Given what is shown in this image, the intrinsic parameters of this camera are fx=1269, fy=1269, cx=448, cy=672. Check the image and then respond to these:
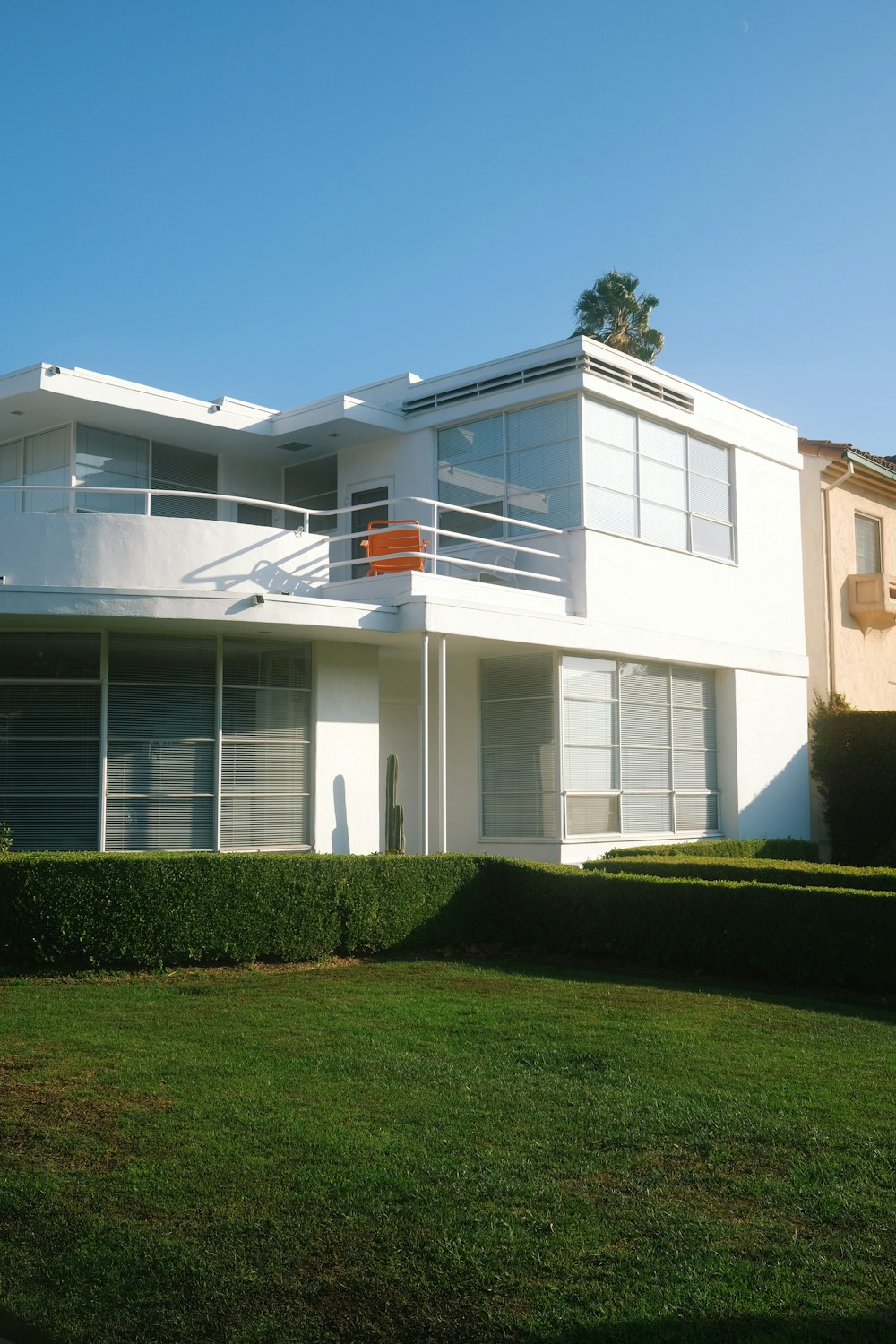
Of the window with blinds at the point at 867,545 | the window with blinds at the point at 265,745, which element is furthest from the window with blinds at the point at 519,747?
the window with blinds at the point at 867,545

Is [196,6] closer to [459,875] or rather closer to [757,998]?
[459,875]

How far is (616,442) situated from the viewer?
1917cm

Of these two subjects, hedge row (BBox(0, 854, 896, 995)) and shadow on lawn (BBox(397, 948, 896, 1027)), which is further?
hedge row (BBox(0, 854, 896, 995))

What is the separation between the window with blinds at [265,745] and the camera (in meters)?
15.6

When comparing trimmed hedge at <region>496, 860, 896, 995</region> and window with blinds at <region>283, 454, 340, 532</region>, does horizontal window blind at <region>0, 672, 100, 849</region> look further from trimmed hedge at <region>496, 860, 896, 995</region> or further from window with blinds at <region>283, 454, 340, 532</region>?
window with blinds at <region>283, 454, 340, 532</region>

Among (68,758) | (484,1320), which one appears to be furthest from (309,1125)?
(68,758)

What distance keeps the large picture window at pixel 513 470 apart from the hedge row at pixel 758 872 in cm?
529

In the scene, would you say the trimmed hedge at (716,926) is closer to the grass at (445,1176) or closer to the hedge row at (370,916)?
the hedge row at (370,916)

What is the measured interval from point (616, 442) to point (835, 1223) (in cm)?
1502

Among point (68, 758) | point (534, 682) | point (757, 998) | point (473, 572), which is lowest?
point (757, 998)

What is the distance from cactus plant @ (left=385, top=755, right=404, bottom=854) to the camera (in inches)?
630

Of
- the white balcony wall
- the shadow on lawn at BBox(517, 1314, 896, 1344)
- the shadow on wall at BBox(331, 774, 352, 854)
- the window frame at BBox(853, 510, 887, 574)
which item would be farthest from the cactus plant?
the window frame at BBox(853, 510, 887, 574)

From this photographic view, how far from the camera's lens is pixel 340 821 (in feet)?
53.6

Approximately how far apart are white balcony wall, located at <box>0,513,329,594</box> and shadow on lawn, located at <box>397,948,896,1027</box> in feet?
16.6
